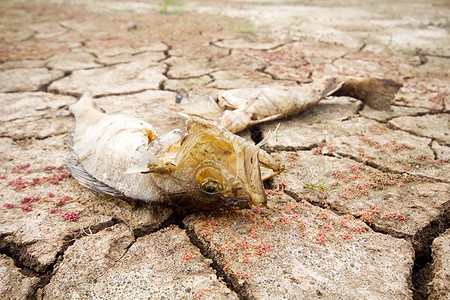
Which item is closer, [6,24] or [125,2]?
[6,24]

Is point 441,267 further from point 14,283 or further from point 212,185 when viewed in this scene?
point 14,283

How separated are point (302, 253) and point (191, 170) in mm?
646

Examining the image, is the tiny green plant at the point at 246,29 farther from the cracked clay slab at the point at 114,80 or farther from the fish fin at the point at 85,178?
the fish fin at the point at 85,178

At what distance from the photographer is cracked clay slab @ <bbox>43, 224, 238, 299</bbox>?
135 cm

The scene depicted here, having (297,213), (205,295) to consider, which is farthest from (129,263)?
(297,213)

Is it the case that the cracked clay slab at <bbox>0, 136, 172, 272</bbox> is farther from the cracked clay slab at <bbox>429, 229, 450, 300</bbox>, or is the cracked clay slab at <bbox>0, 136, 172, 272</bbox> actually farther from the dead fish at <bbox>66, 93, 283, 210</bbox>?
the cracked clay slab at <bbox>429, 229, 450, 300</bbox>

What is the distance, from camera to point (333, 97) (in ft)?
10.3

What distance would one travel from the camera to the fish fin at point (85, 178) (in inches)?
69.8

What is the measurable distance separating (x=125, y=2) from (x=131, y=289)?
927 cm

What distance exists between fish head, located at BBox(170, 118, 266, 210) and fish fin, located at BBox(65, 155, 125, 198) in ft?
1.59

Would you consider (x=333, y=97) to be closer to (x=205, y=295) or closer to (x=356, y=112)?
(x=356, y=112)

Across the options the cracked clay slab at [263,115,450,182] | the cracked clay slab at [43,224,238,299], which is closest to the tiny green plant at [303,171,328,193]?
the cracked clay slab at [263,115,450,182]

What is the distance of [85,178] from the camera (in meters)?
1.89

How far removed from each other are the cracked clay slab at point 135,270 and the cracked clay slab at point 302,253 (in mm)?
94
